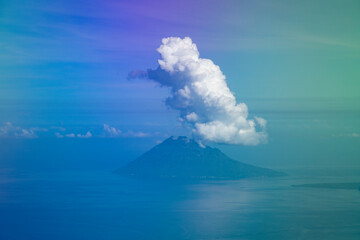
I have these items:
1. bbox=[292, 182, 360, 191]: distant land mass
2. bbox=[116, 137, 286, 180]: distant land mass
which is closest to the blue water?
bbox=[292, 182, 360, 191]: distant land mass

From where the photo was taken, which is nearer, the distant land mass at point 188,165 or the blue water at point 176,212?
the blue water at point 176,212

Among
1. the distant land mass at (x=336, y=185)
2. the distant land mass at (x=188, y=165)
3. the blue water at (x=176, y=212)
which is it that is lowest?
the blue water at (x=176, y=212)

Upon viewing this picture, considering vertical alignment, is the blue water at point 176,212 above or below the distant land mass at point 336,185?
below

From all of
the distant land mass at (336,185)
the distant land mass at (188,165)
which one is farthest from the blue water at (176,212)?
the distant land mass at (188,165)

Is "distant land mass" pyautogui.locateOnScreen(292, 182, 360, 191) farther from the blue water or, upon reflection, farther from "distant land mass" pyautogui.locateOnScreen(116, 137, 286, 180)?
"distant land mass" pyautogui.locateOnScreen(116, 137, 286, 180)

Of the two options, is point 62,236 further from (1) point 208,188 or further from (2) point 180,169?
(2) point 180,169

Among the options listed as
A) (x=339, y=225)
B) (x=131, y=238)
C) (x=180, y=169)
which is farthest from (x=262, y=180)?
(x=131, y=238)

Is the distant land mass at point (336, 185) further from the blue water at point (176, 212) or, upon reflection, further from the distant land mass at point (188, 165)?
the distant land mass at point (188, 165)
